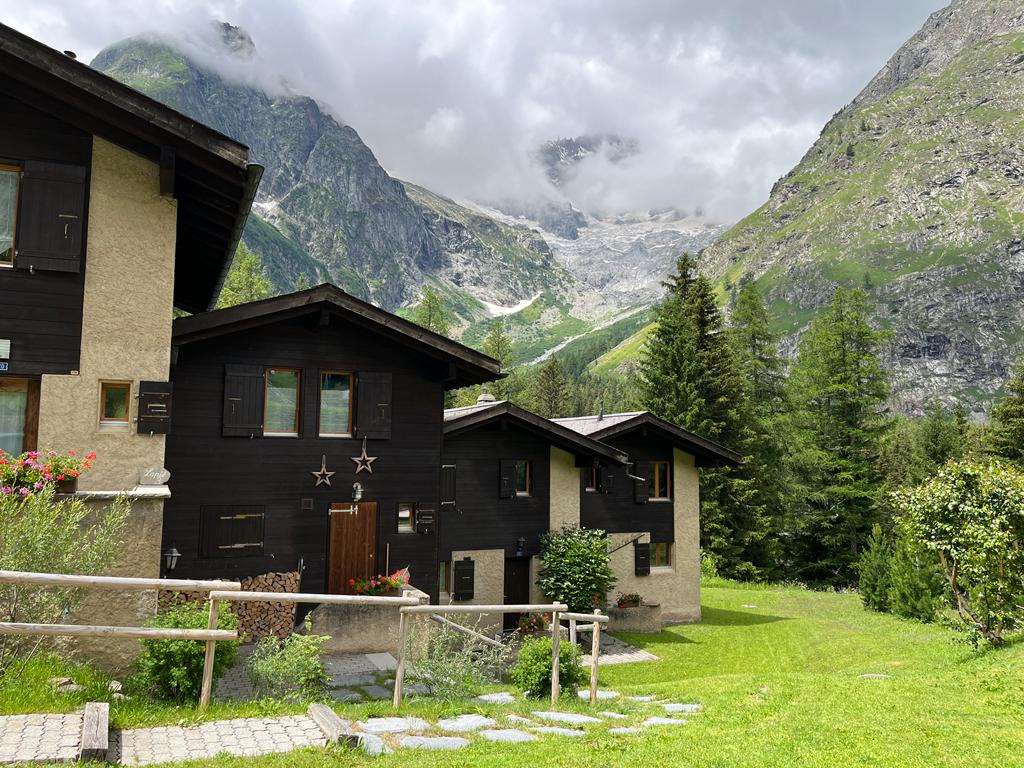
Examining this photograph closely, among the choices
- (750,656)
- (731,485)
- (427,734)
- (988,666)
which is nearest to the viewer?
(427,734)

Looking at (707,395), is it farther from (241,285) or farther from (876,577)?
(241,285)

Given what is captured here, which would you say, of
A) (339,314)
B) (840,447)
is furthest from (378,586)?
(840,447)

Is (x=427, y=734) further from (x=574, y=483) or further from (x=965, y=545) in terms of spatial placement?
(x=574, y=483)

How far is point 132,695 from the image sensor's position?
796 cm

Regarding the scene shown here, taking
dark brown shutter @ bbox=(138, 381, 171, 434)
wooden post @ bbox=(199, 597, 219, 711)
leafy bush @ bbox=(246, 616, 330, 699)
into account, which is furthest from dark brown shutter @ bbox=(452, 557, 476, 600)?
wooden post @ bbox=(199, 597, 219, 711)

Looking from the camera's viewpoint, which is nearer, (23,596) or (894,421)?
(23,596)

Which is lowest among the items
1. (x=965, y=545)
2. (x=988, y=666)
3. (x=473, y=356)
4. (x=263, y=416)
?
(x=988, y=666)

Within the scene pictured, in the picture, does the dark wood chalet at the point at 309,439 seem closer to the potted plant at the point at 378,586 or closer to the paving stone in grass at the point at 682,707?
the potted plant at the point at 378,586

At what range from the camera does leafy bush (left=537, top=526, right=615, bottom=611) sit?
20953 millimetres

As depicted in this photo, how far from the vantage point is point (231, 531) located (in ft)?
46.6

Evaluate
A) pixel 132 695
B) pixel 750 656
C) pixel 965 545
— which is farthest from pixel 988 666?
pixel 132 695

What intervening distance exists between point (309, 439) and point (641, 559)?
14087 millimetres

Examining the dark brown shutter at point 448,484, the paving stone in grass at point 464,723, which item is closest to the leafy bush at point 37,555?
the paving stone in grass at point 464,723

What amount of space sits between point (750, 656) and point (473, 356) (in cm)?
1224
